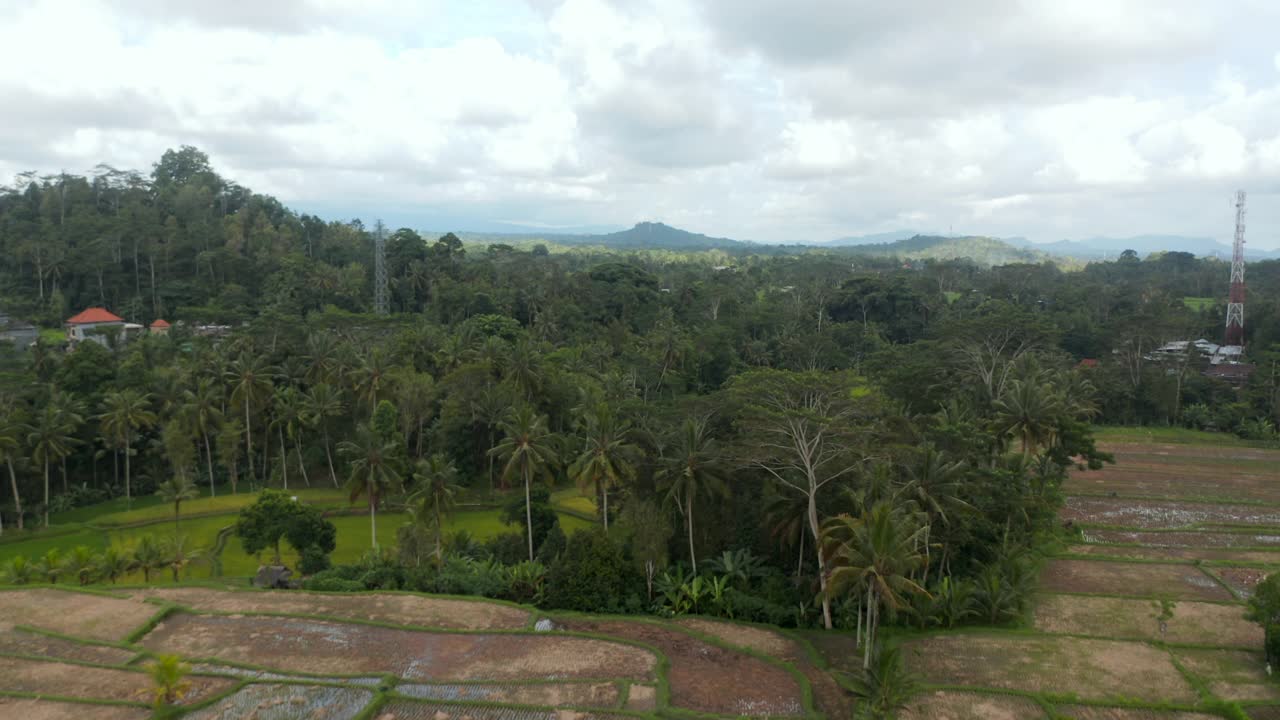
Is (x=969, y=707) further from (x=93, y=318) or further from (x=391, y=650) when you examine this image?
(x=93, y=318)

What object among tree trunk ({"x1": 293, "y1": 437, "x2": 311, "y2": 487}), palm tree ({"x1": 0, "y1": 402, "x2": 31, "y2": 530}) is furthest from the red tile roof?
tree trunk ({"x1": 293, "y1": 437, "x2": 311, "y2": 487})

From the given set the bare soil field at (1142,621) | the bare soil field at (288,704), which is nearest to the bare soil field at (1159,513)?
the bare soil field at (1142,621)

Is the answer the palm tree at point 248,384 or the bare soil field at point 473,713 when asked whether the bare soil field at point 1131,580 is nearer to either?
the bare soil field at point 473,713

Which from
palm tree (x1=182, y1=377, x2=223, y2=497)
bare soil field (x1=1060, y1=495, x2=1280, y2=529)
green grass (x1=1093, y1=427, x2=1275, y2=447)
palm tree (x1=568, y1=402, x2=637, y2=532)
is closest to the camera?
palm tree (x1=568, y1=402, x2=637, y2=532)

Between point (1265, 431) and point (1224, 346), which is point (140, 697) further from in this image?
point (1224, 346)

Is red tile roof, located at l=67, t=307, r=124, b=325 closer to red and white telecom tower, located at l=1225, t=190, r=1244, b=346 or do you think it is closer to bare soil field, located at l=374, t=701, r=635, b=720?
bare soil field, located at l=374, t=701, r=635, b=720

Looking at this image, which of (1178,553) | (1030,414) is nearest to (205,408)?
(1030,414)

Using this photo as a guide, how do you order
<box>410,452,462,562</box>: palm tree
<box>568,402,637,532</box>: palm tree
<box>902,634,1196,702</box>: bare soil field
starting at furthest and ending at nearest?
<box>410,452,462,562</box>: palm tree
<box>568,402,637,532</box>: palm tree
<box>902,634,1196,702</box>: bare soil field
